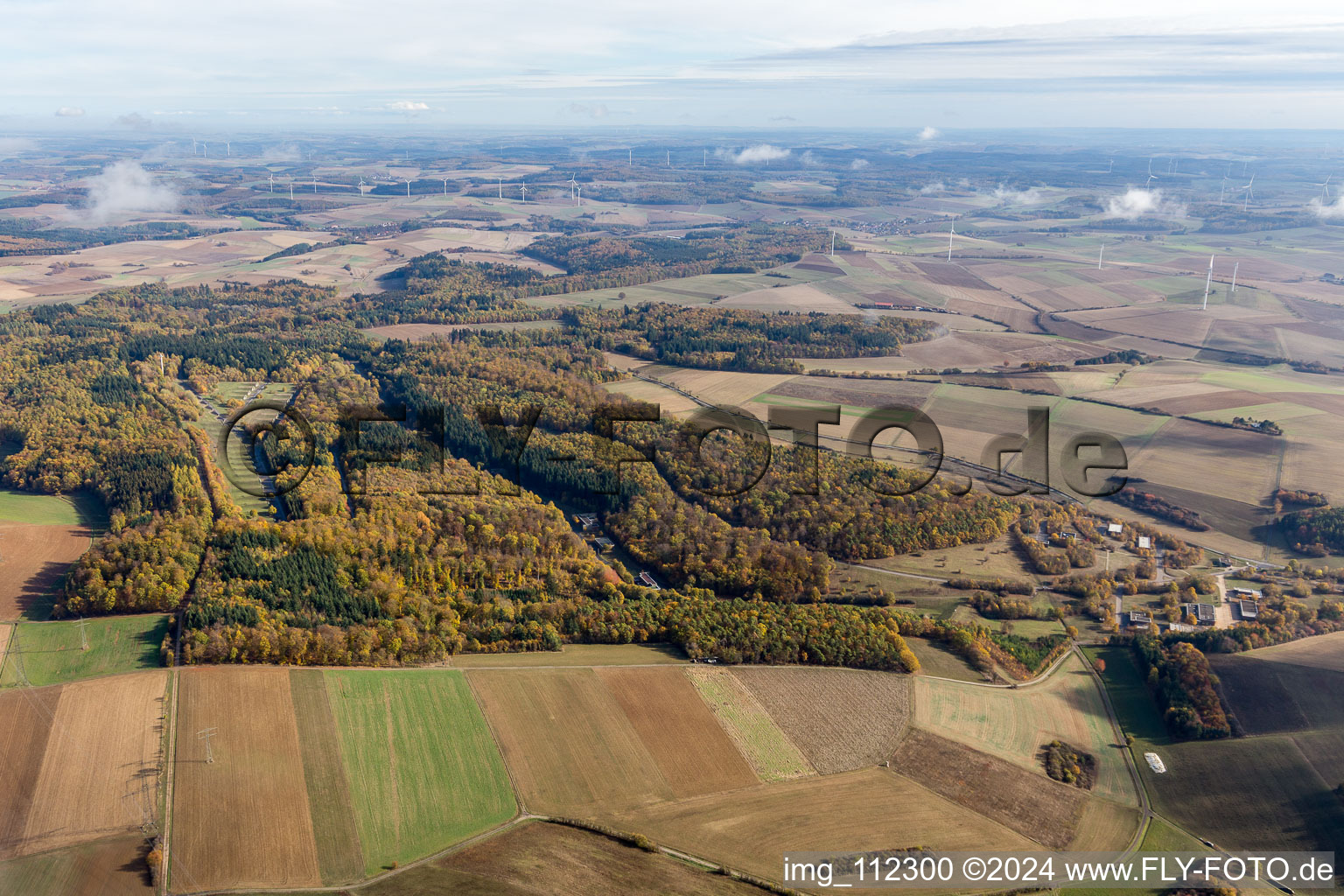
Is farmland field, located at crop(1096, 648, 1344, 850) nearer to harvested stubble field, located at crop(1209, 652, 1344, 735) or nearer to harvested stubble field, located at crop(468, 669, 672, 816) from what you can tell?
harvested stubble field, located at crop(1209, 652, 1344, 735)

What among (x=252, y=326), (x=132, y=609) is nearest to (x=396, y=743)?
(x=132, y=609)

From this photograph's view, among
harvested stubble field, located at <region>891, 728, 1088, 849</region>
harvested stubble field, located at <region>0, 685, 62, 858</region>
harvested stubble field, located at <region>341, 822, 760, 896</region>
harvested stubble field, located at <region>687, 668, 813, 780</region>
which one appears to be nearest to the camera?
harvested stubble field, located at <region>341, 822, 760, 896</region>

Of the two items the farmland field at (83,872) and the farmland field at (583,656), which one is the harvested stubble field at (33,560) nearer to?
the farmland field at (83,872)

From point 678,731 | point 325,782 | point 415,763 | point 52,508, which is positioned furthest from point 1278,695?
point 52,508

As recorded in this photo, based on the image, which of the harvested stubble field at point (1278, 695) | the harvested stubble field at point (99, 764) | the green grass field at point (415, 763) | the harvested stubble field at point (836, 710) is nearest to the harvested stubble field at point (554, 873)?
the green grass field at point (415, 763)

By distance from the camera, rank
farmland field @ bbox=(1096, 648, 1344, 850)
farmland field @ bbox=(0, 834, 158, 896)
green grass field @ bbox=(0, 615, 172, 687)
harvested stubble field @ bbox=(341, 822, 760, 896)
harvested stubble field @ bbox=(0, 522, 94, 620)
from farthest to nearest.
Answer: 1. harvested stubble field @ bbox=(0, 522, 94, 620)
2. green grass field @ bbox=(0, 615, 172, 687)
3. farmland field @ bbox=(1096, 648, 1344, 850)
4. harvested stubble field @ bbox=(341, 822, 760, 896)
5. farmland field @ bbox=(0, 834, 158, 896)

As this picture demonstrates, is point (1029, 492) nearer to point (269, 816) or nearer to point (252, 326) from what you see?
point (269, 816)

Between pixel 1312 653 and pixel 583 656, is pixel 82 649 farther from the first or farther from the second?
pixel 1312 653

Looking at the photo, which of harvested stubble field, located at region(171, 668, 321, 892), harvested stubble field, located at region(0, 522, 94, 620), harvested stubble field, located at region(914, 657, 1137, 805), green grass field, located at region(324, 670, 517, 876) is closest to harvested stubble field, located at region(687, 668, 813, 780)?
harvested stubble field, located at region(914, 657, 1137, 805)
